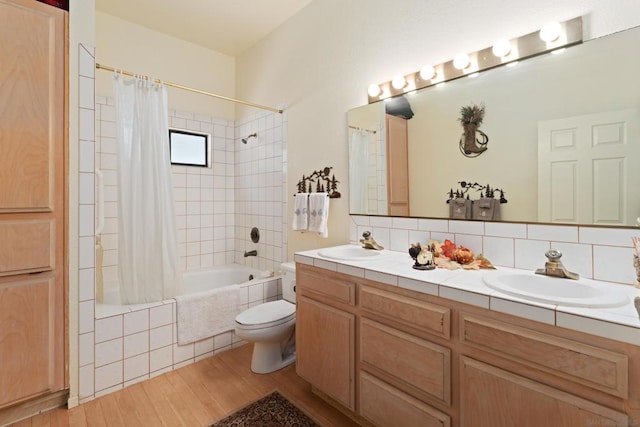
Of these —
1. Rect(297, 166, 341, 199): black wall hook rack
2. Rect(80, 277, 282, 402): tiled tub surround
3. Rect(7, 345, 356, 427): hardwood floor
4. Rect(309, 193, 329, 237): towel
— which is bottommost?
Rect(7, 345, 356, 427): hardwood floor

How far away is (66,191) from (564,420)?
8.05 ft

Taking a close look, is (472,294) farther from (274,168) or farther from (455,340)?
(274,168)

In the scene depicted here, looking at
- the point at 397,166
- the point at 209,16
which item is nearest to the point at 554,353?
the point at 397,166

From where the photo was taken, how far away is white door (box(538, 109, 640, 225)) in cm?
117

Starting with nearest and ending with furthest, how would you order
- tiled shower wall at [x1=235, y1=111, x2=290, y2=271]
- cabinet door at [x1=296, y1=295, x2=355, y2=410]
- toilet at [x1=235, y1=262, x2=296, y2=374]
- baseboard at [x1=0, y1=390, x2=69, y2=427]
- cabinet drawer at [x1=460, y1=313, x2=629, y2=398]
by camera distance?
cabinet drawer at [x1=460, y1=313, x2=629, y2=398], cabinet door at [x1=296, y1=295, x2=355, y2=410], baseboard at [x1=0, y1=390, x2=69, y2=427], toilet at [x1=235, y1=262, x2=296, y2=374], tiled shower wall at [x1=235, y1=111, x2=290, y2=271]

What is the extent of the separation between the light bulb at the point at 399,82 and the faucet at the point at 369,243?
0.97m

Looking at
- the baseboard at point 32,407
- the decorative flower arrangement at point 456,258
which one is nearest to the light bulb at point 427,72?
the decorative flower arrangement at point 456,258

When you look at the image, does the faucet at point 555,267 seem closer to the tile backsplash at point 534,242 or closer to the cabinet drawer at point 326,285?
the tile backsplash at point 534,242

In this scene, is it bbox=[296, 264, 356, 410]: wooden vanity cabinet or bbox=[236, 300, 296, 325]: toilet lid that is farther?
bbox=[236, 300, 296, 325]: toilet lid

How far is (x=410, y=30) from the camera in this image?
185 cm

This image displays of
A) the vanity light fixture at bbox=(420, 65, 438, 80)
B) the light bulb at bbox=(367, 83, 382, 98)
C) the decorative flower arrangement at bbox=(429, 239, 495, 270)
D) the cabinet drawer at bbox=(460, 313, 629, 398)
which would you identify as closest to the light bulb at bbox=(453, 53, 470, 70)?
the vanity light fixture at bbox=(420, 65, 438, 80)

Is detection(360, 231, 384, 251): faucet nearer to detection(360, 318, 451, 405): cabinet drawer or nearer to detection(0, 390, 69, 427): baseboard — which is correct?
detection(360, 318, 451, 405): cabinet drawer

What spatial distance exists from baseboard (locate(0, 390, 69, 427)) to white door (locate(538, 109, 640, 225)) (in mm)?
2795

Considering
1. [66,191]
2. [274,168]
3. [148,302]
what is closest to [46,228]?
[66,191]
